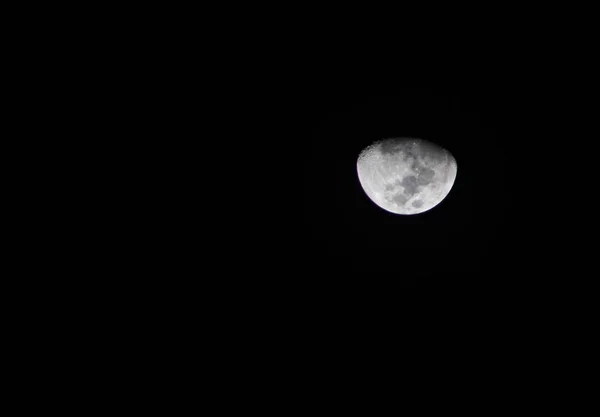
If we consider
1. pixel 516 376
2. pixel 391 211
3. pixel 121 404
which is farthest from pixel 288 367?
pixel 516 376

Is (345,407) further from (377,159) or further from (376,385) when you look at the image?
(377,159)

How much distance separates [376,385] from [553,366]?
1732 mm

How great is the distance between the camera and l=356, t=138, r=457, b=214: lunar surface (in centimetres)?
229

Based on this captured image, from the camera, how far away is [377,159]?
2312mm

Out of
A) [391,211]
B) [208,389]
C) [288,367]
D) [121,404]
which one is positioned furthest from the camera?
[288,367]

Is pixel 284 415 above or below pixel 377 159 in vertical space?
below

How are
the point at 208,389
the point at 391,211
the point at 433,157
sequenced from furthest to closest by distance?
the point at 208,389 < the point at 391,211 < the point at 433,157

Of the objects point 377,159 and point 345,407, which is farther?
point 345,407

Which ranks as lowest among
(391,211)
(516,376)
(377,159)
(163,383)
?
(163,383)

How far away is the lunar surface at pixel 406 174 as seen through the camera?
90.2 inches

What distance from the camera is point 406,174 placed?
2393 millimetres

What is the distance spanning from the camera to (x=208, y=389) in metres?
3.17

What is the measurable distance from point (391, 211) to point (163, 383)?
2.57 meters

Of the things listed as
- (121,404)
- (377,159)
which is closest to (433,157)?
(377,159)
